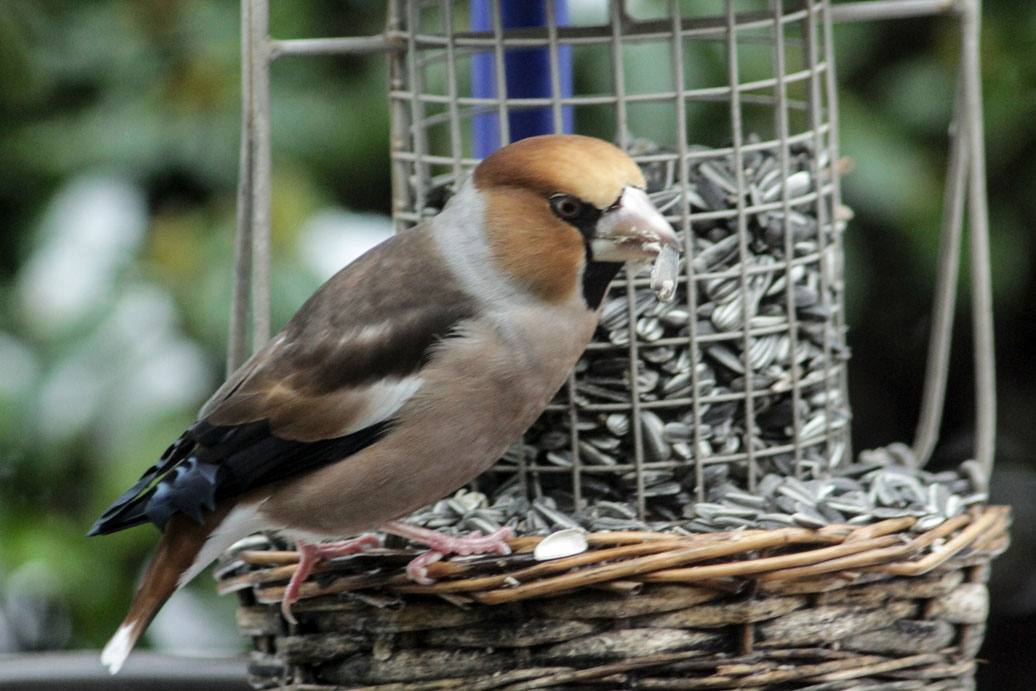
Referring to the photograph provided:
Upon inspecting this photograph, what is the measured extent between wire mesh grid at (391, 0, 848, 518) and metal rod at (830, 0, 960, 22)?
4cm

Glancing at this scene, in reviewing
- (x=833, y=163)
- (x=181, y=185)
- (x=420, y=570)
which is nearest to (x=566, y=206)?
(x=420, y=570)

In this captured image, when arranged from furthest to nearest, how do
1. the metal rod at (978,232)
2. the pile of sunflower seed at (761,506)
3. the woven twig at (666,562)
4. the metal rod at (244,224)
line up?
1. the metal rod at (978,232)
2. the metal rod at (244,224)
3. the pile of sunflower seed at (761,506)
4. the woven twig at (666,562)

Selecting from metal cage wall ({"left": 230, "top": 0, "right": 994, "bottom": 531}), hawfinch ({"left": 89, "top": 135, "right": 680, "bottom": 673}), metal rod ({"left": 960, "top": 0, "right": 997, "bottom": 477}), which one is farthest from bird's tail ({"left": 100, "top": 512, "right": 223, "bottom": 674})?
metal rod ({"left": 960, "top": 0, "right": 997, "bottom": 477})

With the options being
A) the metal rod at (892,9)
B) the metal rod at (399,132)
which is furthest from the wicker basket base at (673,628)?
the metal rod at (892,9)

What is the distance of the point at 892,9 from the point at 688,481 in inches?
35.4

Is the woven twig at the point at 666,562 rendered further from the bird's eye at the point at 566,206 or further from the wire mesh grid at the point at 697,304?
the bird's eye at the point at 566,206

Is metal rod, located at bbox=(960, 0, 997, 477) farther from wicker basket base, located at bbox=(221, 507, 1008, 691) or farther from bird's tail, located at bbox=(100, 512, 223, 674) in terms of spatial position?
bird's tail, located at bbox=(100, 512, 223, 674)

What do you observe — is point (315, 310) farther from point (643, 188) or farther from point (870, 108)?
point (870, 108)

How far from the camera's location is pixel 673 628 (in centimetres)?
203

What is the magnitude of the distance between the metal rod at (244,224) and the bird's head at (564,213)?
1.31 ft

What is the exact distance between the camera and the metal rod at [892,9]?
246cm

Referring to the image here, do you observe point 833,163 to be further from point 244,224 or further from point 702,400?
point 244,224

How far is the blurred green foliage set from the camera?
3.13 meters

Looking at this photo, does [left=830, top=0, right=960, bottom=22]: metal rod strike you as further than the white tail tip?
Yes
